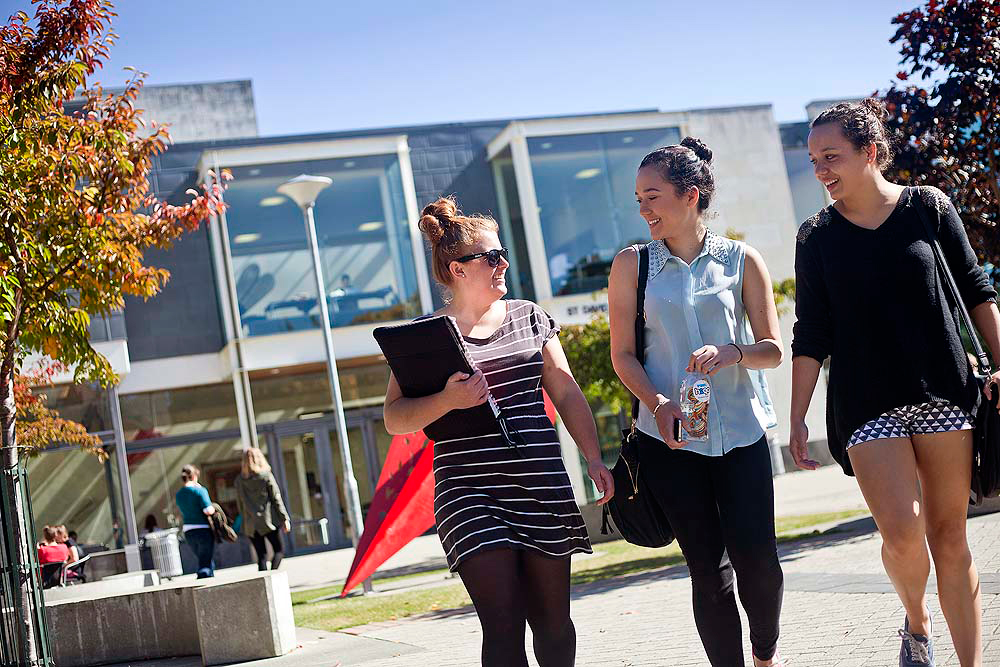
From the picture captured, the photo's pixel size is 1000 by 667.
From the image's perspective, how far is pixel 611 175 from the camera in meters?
26.8

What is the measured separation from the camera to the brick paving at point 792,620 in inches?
209

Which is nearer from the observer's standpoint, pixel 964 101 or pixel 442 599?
pixel 964 101

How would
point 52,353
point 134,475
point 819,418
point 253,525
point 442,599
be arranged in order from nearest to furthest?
point 52,353 → point 442,599 → point 253,525 → point 134,475 → point 819,418

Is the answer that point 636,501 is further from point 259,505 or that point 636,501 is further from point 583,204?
point 583,204

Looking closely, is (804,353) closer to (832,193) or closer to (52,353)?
(832,193)

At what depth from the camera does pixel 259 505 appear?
49.7 feet

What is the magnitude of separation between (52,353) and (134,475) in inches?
644

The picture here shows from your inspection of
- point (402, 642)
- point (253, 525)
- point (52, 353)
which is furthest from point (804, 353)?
point (253, 525)

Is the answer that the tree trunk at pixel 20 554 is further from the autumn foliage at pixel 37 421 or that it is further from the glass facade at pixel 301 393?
the glass facade at pixel 301 393

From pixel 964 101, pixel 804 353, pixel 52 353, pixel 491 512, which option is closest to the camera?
pixel 491 512

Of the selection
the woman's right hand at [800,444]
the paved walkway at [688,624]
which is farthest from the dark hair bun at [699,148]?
the paved walkway at [688,624]

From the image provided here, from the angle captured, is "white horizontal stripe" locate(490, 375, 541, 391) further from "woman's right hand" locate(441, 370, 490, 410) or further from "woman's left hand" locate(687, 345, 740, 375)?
"woman's left hand" locate(687, 345, 740, 375)

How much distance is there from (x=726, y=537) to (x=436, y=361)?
114 cm

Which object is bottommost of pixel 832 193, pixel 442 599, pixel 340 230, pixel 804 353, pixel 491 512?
pixel 442 599
